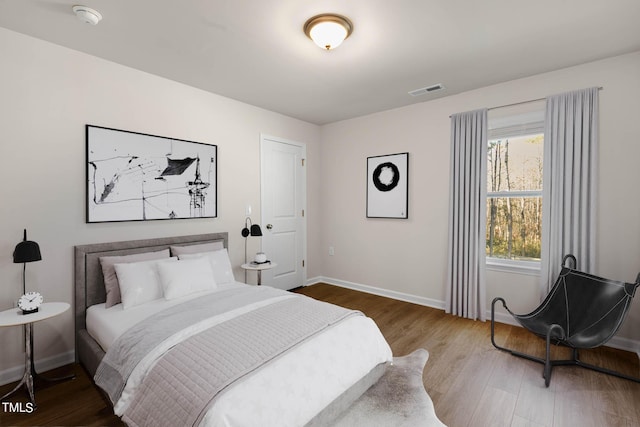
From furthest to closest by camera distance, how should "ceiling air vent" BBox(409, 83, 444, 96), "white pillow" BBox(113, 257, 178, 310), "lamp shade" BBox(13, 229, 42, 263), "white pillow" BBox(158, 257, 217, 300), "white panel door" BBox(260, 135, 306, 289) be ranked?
"white panel door" BBox(260, 135, 306, 289)
"ceiling air vent" BBox(409, 83, 444, 96)
"white pillow" BBox(158, 257, 217, 300)
"white pillow" BBox(113, 257, 178, 310)
"lamp shade" BBox(13, 229, 42, 263)

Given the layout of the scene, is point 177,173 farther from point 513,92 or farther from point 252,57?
point 513,92

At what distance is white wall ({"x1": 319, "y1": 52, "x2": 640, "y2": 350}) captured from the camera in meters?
2.82

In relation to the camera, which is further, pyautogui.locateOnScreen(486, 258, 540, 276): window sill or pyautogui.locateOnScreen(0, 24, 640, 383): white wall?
pyautogui.locateOnScreen(486, 258, 540, 276): window sill

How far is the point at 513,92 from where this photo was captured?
3367 mm

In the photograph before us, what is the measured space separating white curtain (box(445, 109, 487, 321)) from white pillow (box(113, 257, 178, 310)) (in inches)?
126

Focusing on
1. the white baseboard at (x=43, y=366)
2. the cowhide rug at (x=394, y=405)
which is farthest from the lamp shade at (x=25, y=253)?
the cowhide rug at (x=394, y=405)

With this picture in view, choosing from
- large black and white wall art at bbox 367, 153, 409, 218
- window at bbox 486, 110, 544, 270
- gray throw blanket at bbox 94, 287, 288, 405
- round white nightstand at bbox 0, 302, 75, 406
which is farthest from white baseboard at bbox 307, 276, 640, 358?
round white nightstand at bbox 0, 302, 75, 406

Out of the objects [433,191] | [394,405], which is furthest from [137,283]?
[433,191]

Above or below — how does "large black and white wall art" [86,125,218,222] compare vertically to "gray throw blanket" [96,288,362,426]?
above

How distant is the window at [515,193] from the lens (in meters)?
3.42

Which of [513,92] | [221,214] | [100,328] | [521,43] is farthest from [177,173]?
[513,92]

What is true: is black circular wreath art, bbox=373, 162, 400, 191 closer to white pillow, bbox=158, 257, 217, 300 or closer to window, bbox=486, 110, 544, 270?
window, bbox=486, 110, 544, 270

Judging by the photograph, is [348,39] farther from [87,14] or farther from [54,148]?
[54,148]

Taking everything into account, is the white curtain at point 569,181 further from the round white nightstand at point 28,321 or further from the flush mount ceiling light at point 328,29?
the round white nightstand at point 28,321
